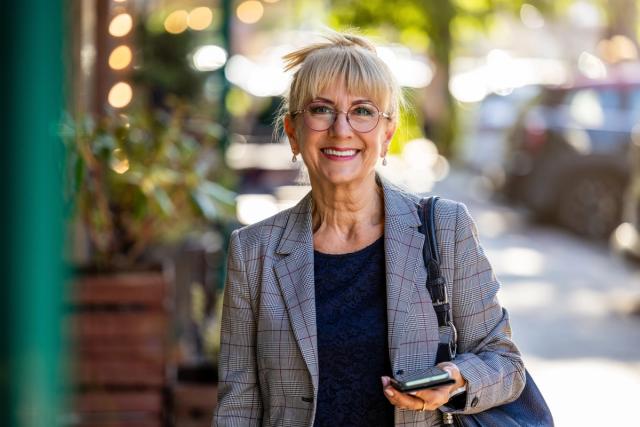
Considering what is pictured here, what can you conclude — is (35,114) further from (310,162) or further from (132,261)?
(132,261)

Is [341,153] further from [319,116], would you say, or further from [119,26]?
[119,26]

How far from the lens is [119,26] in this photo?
7836mm

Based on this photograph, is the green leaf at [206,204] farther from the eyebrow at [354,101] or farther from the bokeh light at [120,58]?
the eyebrow at [354,101]

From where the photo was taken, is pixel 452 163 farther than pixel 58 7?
Yes

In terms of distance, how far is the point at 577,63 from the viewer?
31891 mm

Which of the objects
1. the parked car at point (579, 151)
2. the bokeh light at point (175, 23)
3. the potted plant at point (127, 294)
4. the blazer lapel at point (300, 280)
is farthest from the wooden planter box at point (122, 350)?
the parked car at point (579, 151)

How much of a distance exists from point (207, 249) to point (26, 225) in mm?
7369

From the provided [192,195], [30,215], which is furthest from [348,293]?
[192,195]

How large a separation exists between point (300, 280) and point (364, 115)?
1.45 ft

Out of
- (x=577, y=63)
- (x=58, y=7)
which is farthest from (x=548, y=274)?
(x=577, y=63)

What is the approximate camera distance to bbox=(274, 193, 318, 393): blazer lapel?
282 centimetres

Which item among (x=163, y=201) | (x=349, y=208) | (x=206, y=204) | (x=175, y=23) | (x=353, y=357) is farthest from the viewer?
Result: (x=175, y=23)

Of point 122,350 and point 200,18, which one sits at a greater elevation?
point 200,18

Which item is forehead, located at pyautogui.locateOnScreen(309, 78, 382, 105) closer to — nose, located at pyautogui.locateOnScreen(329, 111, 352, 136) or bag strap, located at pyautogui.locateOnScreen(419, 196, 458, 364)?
nose, located at pyautogui.locateOnScreen(329, 111, 352, 136)
